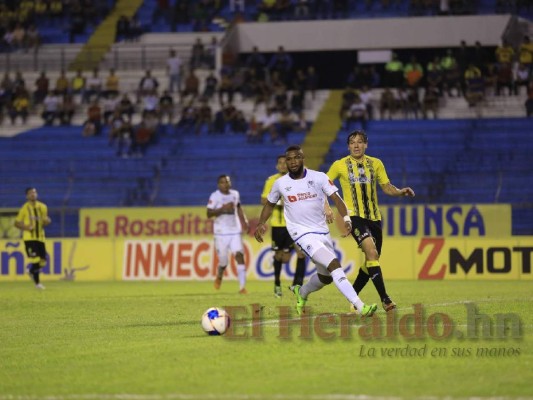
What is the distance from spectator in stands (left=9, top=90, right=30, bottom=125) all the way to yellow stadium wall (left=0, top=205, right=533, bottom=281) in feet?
32.9

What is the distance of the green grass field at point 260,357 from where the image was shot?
9.23m

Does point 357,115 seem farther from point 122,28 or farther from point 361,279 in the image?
point 361,279

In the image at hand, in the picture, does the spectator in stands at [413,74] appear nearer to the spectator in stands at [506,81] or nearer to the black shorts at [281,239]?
the spectator in stands at [506,81]

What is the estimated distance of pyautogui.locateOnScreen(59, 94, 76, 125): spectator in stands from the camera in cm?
4088

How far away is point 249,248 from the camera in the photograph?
30.4m

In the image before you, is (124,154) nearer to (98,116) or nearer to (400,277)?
(98,116)

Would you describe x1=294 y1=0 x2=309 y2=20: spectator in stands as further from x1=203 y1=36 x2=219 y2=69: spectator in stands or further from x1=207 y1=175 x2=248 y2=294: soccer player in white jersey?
x1=207 y1=175 x2=248 y2=294: soccer player in white jersey

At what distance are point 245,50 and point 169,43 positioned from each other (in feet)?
9.70

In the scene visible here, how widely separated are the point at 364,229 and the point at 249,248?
15.0 metres

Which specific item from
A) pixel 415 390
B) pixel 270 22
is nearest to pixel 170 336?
pixel 415 390

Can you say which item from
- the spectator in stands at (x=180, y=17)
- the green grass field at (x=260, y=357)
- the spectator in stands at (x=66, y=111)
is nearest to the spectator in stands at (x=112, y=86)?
the spectator in stands at (x=66, y=111)

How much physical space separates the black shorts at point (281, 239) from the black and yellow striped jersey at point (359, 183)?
582 cm

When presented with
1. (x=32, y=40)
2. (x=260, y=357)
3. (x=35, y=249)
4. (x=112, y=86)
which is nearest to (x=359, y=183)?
(x=260, y=357)

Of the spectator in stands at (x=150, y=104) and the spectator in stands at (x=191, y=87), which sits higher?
the spectator in stands at (x=191, y=87)
